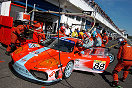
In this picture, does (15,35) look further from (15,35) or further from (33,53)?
(33,53)

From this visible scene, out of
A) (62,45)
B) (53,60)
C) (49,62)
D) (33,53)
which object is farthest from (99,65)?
(33,53)

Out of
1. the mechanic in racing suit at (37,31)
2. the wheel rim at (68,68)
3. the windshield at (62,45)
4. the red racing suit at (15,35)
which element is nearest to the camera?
the wheel rim at (68,68)

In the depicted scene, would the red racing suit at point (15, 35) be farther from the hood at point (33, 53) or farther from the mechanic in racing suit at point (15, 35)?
the hood at point (33, 53)

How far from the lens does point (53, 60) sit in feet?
9.60

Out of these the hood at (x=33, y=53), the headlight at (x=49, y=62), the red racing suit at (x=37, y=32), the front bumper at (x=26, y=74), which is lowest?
the front bumper at (x=26, y=74)

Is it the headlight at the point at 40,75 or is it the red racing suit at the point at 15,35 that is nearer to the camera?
the headlight at the point at 40,75

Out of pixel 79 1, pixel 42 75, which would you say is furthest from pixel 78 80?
pixel 79 1

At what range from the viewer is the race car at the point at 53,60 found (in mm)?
2605

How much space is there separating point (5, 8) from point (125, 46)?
25.1ft

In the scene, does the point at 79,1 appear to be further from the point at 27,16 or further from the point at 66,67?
the point at 66,67

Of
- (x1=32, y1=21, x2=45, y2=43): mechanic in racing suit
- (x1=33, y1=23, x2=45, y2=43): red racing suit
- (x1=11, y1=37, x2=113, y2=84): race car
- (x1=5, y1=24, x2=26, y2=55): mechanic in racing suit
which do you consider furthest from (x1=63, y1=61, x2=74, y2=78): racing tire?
(x1=33, y1=23, x2=45, y2=43): red racing suit

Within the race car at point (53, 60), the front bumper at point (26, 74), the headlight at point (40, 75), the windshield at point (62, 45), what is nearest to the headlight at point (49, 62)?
the race car at point (53, 60)

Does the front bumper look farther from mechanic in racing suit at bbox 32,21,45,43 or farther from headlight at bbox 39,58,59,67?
mechanic in racing suit at bbox 32,21,45,43

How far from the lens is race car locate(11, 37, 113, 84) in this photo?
2.61m
